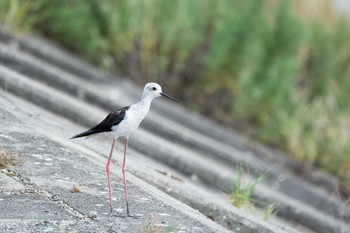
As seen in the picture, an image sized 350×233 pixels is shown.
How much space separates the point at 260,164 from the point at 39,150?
359 centimetres

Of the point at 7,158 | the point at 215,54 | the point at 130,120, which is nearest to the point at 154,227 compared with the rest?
the point at 130,120

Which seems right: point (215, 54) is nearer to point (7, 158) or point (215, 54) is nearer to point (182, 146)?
point (182, 146)

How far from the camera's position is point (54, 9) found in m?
10.2

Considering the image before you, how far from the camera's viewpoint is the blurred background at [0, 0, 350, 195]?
9734mm

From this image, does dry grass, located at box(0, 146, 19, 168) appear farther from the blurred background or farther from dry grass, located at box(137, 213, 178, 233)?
the blurred background

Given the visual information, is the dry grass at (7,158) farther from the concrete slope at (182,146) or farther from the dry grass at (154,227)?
the concrete slope at (182,146)

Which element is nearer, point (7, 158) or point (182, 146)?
point (7, 158)

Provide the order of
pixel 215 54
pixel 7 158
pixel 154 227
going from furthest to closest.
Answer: pixel 215 54 → pixel 7 158 → pixel 154 227

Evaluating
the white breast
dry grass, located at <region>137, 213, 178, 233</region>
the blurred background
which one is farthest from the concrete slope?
dry grass, located at <region>137, 213, 178, 233</region>

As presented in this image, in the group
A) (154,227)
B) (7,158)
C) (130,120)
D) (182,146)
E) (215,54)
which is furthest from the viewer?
(215,54)

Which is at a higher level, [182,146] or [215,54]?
[215,54]

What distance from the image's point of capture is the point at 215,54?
9.97 meters

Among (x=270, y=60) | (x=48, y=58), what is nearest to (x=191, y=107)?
(x=270, y=60)

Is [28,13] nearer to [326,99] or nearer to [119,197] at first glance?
[326,99]
